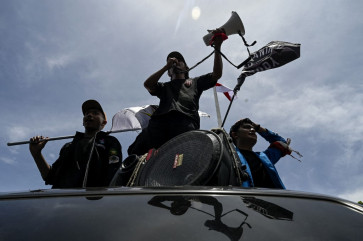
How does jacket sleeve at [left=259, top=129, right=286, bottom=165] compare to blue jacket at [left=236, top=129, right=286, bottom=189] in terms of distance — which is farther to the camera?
jacket sleeve at [left=259, top=129, right=286, bottom=165]

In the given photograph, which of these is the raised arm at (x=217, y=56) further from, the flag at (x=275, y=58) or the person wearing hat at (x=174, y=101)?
the flag at (x=275, y=58)

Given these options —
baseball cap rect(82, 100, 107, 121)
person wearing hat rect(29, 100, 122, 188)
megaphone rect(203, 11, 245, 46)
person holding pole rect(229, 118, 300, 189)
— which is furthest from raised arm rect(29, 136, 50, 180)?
megaphone rect(203, 11, 245, 46)

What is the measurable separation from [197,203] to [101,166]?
2.03 metres

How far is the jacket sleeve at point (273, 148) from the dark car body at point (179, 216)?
7.43 feet

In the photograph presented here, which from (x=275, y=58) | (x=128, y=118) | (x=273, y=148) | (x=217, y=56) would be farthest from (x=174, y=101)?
(x=128, y=118)

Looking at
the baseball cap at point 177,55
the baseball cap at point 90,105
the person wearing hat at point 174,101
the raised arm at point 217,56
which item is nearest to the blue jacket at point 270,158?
the person wearing hat at point 174,101

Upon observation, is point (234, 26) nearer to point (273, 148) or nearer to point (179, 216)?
point (273, 148)

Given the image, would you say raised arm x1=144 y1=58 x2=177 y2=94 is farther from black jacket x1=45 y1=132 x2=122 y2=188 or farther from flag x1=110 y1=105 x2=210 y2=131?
flag x1=110 y1=105 x2=210 y2=131

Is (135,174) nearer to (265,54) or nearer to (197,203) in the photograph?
(197,203)

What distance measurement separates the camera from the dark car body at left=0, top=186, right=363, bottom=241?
1.73ft

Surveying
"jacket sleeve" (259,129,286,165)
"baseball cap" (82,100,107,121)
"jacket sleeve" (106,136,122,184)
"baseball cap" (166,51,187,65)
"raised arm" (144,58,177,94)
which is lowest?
"jacket sleeve" (106,136,122,184)

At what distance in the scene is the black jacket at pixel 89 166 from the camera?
8.07ft

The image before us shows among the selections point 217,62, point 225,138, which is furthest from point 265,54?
point 225,138

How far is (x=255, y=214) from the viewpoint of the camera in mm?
610
